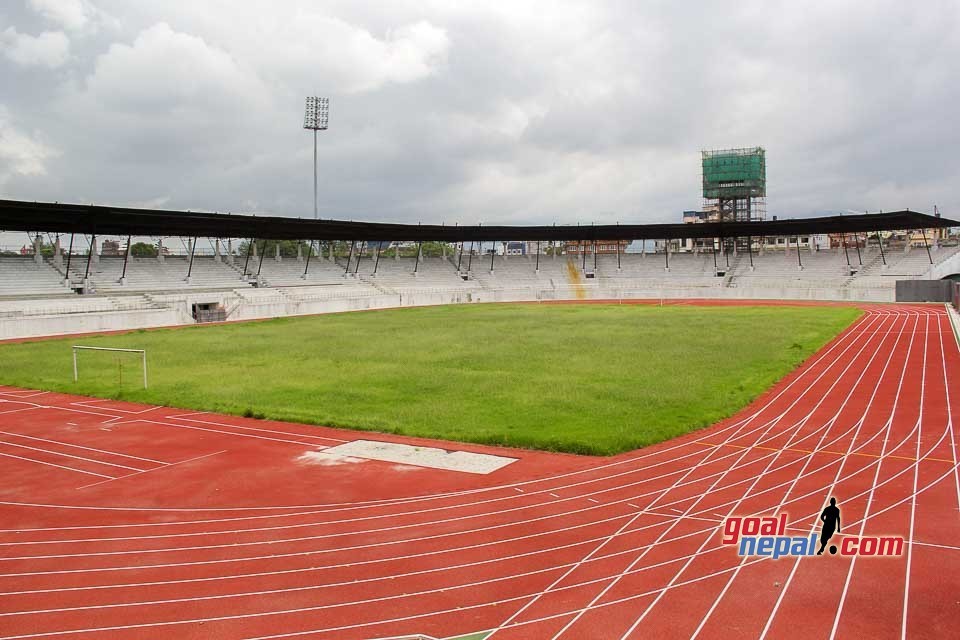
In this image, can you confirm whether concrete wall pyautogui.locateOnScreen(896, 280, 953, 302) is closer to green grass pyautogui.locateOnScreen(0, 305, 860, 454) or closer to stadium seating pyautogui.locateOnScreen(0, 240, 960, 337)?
stadium seating pyautogui.locateOnScreen(0, 240, 960, 337)

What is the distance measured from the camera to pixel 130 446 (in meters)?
13.6

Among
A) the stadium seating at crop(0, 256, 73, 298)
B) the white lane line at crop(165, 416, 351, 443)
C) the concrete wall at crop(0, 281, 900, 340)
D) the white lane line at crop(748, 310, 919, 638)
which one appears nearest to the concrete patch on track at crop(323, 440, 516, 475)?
the white lane line at crop(165, 416, 351, 443)

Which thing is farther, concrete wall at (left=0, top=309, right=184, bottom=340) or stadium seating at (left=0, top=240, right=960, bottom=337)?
stadium seating at (left=0, top=240, right=960, bottom=337)

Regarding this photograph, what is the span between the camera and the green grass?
14.5 m

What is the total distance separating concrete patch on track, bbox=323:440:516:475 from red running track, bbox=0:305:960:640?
0.36 metres

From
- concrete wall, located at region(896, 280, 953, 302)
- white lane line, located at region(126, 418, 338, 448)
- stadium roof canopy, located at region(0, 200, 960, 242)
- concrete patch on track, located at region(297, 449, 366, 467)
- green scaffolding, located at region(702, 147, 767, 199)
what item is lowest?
white lane line, located at region(126, 418, 338, 448)

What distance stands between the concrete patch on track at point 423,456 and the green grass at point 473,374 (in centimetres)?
94

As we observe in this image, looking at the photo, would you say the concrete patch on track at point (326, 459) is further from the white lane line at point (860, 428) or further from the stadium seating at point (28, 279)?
the stadium seating at point (28, 279)

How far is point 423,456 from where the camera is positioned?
39.8 feet

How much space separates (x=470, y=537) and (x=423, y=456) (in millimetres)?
3879

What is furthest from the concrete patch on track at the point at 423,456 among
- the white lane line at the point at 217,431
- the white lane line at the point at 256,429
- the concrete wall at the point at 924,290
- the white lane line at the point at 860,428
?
the concrete wall at the point at 924,290

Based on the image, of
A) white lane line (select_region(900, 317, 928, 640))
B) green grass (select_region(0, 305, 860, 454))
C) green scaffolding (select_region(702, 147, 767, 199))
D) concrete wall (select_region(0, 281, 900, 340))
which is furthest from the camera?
green scaffolding (select_region(702, 147, 767, 199))

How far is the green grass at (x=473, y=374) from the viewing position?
14461 millimetres

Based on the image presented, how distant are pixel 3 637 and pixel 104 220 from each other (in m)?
47.1
